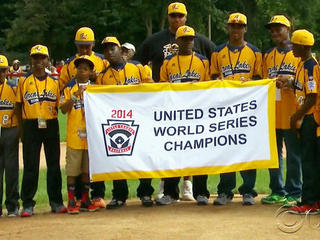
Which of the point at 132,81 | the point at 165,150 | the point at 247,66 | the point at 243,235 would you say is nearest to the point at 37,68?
the point at 132,81

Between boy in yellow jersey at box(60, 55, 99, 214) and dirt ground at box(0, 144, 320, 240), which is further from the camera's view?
boy in yellow jersey at box(60, 55, 99, 214)

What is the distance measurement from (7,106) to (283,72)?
148 inches

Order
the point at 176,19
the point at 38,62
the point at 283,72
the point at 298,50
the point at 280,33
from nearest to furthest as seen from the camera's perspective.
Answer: the point at 298,50, the point at 38,62, the point at 283,72, the point at 280,33, the point at 176,19

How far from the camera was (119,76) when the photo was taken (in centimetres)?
955

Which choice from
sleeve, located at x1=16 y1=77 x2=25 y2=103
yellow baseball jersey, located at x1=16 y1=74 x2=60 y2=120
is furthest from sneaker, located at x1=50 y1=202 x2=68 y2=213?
sleeve, located at x1=16 y1=77 x2=25 y2=103

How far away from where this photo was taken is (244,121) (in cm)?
946

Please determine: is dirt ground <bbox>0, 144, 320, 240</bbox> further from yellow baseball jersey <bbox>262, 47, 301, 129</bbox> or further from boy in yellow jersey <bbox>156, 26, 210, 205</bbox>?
yellow baseball jersey <bbox>262, 47, 301, 129</bbox>

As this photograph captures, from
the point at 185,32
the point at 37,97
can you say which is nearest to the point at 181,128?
the point at 185,32

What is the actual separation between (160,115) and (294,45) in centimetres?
199

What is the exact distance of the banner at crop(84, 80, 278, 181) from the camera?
30.4ft

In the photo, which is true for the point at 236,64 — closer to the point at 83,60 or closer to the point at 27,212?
the point at 83,60

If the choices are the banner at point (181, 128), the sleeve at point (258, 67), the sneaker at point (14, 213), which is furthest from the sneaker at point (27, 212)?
the sleeve at point (258, 67)

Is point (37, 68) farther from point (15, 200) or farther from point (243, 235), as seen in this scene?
point (243, 235)

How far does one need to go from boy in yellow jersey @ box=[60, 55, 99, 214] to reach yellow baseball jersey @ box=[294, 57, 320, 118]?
8.93ft
